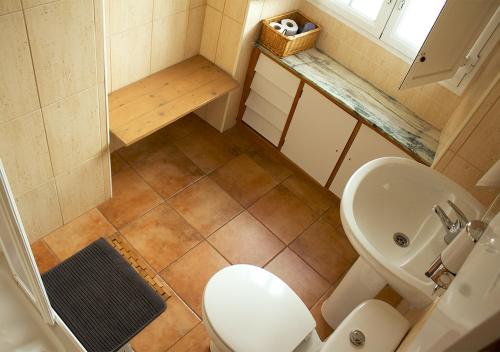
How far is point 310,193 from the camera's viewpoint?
2.95 metres

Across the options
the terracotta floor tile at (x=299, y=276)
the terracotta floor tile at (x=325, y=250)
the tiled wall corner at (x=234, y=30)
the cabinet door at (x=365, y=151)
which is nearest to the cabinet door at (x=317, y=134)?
the cabinet door at (x=365, y=151)

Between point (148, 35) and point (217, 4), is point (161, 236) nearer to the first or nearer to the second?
point (148, 35)

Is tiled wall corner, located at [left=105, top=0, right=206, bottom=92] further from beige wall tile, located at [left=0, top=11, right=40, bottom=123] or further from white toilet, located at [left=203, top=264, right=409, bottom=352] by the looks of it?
white toilet, located at [left=203, top=264, right=409, bottom=352]

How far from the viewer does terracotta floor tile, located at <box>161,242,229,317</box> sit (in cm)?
230

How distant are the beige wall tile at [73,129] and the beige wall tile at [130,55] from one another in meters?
0.45

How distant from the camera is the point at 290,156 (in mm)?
3029

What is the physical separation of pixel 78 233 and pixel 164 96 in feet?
3.02

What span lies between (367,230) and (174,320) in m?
1.07

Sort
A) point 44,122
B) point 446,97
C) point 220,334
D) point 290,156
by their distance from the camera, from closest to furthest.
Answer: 1. point 220,334
2. point 44,122
3. point 446,97
4. point 290,156

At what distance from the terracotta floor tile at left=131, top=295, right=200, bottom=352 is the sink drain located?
107cm

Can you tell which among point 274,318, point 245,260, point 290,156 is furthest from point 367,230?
point 290,156

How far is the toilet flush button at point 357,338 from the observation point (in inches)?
60.4

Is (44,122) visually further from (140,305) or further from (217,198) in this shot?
(217,198)

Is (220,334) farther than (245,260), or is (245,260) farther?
(245,260)
